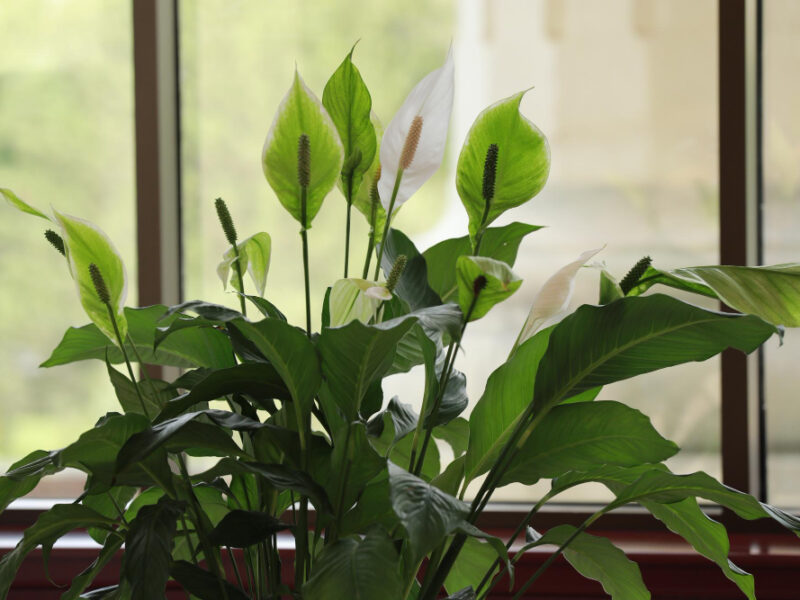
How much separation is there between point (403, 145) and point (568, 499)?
848 mm

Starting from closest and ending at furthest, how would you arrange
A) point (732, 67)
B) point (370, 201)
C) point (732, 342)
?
point (732, 342), point (370, 201), point (732, 67)

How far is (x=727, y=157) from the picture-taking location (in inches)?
49.5

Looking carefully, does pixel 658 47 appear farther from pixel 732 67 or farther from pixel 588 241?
pixel 588 241

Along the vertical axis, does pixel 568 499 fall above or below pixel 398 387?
below

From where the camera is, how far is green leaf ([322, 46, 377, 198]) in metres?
0.66

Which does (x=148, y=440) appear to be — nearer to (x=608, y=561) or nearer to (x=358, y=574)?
(x=358, y=574)

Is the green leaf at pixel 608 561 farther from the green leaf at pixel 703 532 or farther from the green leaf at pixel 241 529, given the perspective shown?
the green leaf at pixel 241 529

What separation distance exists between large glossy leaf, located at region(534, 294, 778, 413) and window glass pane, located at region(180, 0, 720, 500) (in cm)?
70

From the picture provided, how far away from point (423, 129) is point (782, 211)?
850mm

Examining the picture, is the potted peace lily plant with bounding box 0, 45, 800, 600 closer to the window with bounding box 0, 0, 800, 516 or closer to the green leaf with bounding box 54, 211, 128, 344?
the green leaf with bounding box 54, 211, 128, 344

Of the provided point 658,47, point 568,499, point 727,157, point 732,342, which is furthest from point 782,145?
point 732,342

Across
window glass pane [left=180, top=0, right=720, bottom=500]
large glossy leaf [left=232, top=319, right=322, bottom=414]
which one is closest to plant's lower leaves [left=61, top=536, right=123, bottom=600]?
large glossy leaf [left=232, top=319, right=322, bottom=414]

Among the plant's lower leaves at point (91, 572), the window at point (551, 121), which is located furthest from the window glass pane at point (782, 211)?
the plant's lower leaves at point (91, 572)

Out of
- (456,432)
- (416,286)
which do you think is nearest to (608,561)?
(456,432)
